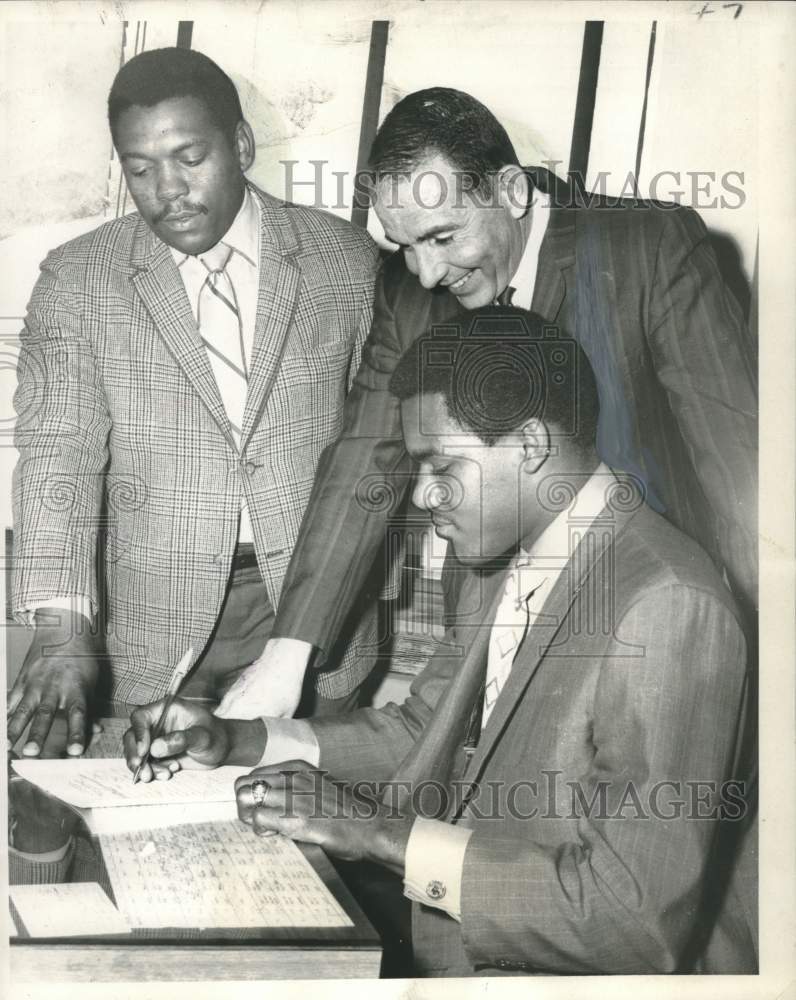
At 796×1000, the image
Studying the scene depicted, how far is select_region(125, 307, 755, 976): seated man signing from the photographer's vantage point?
2.30 metres

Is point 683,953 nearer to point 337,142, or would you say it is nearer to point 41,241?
point 337,142

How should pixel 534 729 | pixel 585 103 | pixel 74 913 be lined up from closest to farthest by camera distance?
1. pixel 74 913
2. pixel 534 729
3. pixel 585 103

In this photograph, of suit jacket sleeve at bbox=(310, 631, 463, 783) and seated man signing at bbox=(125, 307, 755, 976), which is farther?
suit jacket sleeve at bbox=(310, 631, 463, 783)

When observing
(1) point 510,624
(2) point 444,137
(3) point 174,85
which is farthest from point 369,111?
(1) point 510,624

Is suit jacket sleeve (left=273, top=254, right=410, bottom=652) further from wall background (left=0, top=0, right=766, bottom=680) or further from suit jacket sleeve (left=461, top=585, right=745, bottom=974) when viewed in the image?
suit jacket sleeve (left=461, top=585, right=745, bottom=974)

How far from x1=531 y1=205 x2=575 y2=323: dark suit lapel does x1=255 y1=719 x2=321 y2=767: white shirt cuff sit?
1.02 metres

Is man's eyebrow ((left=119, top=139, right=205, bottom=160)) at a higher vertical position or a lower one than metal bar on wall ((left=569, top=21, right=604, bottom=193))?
lower

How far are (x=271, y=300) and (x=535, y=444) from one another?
0.64m

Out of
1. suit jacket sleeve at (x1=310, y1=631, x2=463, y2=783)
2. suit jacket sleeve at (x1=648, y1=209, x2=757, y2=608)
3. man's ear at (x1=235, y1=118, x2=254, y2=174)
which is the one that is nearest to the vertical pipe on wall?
man's ear at (x1=235, y1=118, x2=254, y2=174)

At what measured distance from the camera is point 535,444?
244 cm

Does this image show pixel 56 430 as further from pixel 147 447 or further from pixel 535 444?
pixel 535 444

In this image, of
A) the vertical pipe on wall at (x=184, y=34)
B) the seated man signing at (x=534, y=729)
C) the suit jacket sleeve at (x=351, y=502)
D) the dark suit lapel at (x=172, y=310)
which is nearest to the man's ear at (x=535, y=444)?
the seated man signing at (x=534, y=729)

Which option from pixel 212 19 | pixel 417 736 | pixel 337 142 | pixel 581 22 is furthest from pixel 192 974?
pixel 581 22

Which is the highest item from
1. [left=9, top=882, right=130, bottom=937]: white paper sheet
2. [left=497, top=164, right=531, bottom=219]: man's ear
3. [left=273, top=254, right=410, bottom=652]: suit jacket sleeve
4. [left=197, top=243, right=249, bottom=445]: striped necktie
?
[left=497, top=164, right=531, bottom=219]: man's ear
